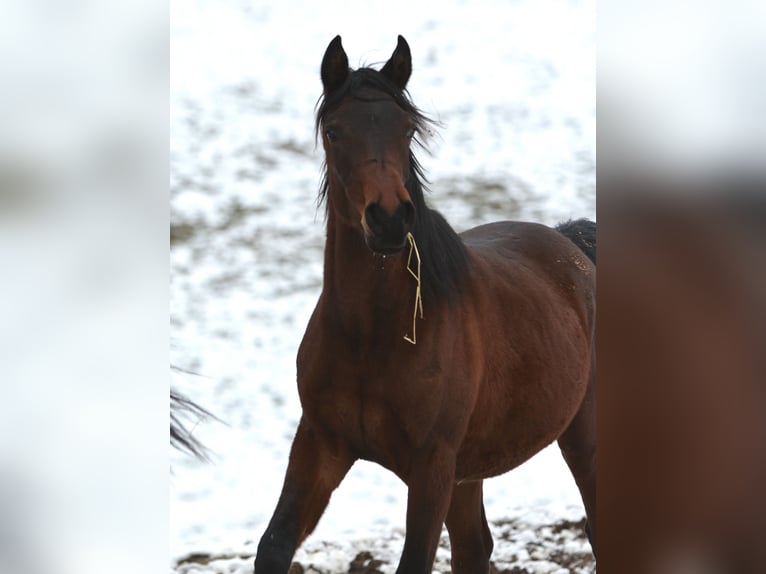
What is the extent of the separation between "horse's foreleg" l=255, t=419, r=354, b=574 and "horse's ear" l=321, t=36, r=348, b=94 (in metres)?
1.18

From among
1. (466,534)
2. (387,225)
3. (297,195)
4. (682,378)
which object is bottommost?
(466,534)

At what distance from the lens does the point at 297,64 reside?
43.3 ft

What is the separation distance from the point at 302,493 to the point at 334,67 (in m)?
1.46

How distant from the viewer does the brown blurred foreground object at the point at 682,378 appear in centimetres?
69

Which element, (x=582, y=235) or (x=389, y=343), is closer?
(x=389, y=343)

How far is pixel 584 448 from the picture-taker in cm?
475

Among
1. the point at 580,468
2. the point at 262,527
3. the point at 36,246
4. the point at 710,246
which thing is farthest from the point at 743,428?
the point at 262,527

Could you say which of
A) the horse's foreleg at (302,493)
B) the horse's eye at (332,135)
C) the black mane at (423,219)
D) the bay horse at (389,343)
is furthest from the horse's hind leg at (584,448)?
the horse's eye at (332,135)

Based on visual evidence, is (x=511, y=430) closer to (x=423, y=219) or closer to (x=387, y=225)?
(x=423, y=219)

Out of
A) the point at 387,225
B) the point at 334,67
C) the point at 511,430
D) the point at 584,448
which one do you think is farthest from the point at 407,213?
Result: the point at 584,448

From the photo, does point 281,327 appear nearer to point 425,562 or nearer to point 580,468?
point 580,468

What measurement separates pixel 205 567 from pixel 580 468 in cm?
205

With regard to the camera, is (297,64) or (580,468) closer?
(580,468)

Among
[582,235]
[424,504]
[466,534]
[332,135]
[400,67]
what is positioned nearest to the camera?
[332,135]
